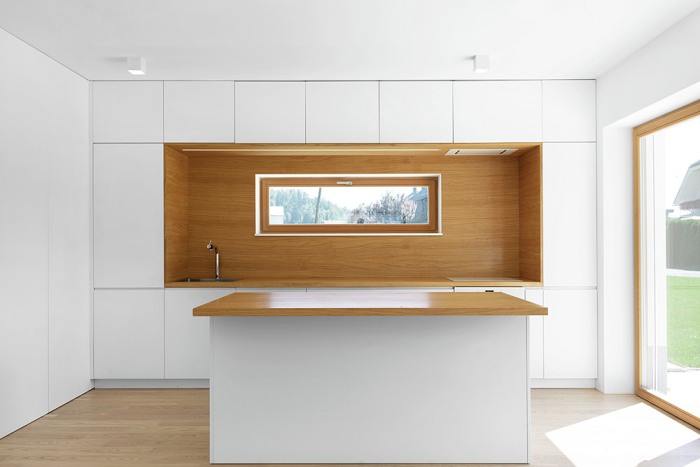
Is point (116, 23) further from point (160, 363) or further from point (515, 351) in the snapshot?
point (515, 351)

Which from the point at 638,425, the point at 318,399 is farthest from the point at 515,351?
the point at 638,425

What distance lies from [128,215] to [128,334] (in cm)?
98

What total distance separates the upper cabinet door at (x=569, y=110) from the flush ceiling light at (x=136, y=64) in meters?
→ 3.16

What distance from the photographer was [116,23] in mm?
3006

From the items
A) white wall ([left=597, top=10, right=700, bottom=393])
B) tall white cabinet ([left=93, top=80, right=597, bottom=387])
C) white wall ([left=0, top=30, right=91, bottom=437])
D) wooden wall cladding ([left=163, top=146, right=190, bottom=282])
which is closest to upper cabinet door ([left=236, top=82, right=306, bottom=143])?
tall white cabinet ([left=93, top=80, right=597, bottom=387])

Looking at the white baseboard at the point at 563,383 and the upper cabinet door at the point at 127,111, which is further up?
the upper cabinet door at the point at 127,111

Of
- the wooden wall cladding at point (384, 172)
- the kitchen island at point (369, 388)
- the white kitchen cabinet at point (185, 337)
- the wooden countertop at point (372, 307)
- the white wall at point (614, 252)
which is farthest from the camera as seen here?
the wooden wall cladding at point (384, 172)

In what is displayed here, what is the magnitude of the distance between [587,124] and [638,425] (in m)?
2.32

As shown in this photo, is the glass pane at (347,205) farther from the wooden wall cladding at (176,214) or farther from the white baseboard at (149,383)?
the white baseboard at (149,383)

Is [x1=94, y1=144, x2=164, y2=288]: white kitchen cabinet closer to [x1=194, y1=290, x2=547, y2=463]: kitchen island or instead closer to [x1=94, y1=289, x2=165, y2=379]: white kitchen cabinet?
[x1=94, y1=289, x2=165, y2=379]: white kitchen cabinet

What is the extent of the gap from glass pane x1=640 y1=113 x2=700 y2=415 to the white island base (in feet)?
4.99

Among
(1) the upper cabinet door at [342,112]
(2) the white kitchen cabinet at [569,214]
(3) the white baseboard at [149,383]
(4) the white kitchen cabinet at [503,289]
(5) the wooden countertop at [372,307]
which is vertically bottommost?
(3) the white baseboard at [149,383]

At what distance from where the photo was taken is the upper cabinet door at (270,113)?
4.03m

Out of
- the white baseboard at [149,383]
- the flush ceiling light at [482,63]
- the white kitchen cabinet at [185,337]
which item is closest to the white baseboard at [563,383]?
the flush ceiling light at [482,63]
